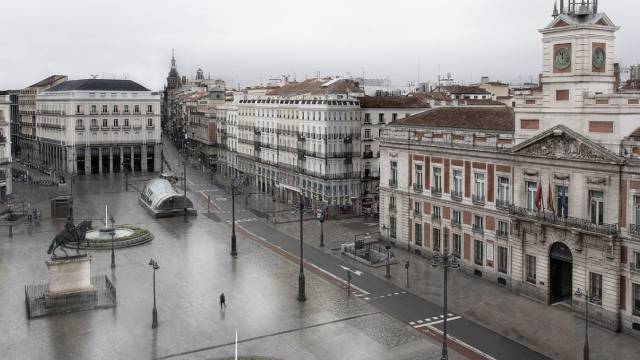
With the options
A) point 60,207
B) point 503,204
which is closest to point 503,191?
point 503,204

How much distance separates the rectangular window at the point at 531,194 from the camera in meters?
49.0

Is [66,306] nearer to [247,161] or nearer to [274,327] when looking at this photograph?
[274,327]

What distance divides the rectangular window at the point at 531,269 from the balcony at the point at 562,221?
2.89 metres

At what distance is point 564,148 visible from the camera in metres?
46.0

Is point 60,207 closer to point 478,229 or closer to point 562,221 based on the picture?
point 478,229

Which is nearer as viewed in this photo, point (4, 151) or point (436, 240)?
point (436, 240)

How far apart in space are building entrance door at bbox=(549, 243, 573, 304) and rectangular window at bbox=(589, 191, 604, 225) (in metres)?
3.27

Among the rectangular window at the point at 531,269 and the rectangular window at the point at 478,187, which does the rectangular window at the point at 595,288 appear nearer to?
the rectangular window at the point at 531,269

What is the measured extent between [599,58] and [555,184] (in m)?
8.61

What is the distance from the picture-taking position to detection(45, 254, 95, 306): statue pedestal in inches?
1818

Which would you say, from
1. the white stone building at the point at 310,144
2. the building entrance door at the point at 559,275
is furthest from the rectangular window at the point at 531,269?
the white stone building at the point at 310,144

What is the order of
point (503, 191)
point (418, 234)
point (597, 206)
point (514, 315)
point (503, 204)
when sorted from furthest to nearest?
point (418, 234)
point (503, 191)
point (503, 204)
point (514, 315)
point (597, 206)

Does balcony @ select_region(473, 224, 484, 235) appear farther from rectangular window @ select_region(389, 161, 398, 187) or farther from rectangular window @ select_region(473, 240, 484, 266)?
rectangular window @ select_region(389, 161, 398, 187)

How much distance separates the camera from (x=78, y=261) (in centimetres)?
4719
